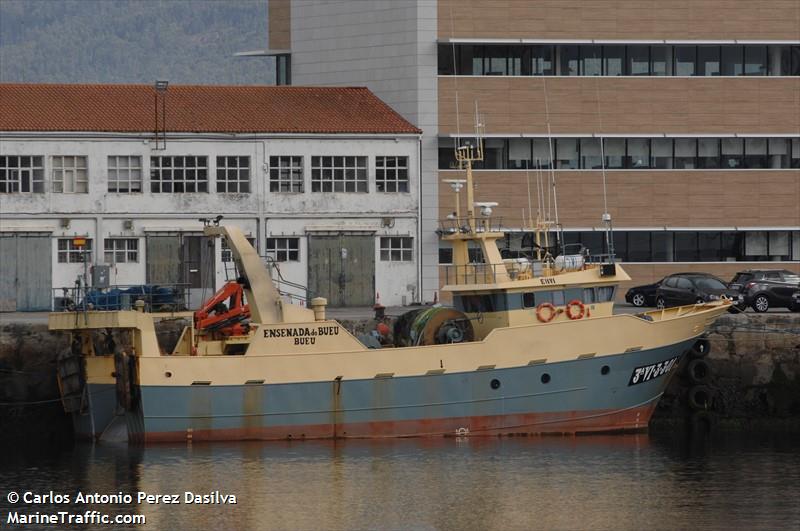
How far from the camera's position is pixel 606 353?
3978 cm

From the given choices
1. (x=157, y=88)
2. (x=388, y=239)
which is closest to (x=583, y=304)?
(x=388, y=239)

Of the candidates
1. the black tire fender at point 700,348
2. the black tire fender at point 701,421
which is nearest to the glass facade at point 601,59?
the black tire fender at point 700,348

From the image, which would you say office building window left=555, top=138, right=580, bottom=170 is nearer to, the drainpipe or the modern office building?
the modern office building

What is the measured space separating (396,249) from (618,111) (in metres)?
9.85

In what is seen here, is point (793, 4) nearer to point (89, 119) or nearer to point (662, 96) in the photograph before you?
point (662, 96)

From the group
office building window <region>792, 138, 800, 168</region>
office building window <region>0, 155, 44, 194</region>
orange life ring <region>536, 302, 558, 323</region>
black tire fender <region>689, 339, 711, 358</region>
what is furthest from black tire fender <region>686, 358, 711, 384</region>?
office building window <region>0, 155, 44, 194</region>

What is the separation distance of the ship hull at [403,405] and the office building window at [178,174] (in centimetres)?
1822

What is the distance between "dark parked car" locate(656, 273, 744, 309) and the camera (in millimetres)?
52750

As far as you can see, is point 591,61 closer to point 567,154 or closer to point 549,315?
point 567,154

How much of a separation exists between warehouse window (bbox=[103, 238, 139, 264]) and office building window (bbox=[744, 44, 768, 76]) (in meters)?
23.3

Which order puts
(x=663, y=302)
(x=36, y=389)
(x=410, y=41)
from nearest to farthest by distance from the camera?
(x=36, y=389), (x=663, y=302), (x=410, y=41)

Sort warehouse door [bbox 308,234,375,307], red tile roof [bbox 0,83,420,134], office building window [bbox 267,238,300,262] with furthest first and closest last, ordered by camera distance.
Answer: warehouse door [bbox 308,234,375,307]
office building window [bbox 267,238,300,262]
red tile roof [bbox 0,83,420,134]

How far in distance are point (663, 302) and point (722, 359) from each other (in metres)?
11.1

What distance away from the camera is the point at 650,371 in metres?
40.5
